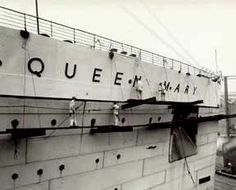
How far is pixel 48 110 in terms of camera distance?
6.42m

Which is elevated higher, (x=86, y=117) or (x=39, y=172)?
(x=86, y=117)

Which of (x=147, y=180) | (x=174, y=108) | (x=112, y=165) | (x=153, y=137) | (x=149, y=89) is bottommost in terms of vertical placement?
(x=147, y=180)

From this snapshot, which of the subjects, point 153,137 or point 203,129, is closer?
point 153,137

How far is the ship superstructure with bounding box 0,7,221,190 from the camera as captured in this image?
5.93 metres

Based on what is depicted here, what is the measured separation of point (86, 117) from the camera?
7.21 metres

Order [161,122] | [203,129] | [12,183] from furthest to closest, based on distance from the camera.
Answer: [203,129] < [161,122] < [12,183]

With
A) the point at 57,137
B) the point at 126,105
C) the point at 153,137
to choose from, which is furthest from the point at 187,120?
the point at 57,137

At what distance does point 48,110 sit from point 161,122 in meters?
4.50

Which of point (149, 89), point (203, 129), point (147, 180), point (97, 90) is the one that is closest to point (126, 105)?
point (97, 90)

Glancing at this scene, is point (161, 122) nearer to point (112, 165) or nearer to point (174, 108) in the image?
point (174, 108)

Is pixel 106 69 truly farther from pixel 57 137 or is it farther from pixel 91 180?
pixel 91 180

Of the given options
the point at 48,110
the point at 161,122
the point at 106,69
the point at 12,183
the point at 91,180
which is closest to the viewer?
the point at 12,183

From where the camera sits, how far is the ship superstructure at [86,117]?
5926 mm

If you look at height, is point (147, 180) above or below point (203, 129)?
below
